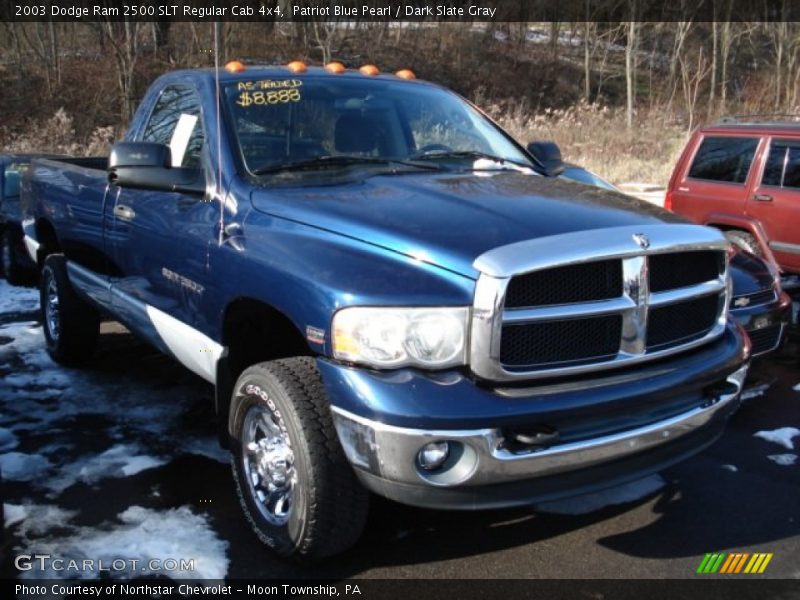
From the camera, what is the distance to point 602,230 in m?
2.91

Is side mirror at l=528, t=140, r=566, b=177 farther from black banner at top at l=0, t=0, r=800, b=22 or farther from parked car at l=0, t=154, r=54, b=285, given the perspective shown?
black banner at top at l=0, t=0, r=800, b=22

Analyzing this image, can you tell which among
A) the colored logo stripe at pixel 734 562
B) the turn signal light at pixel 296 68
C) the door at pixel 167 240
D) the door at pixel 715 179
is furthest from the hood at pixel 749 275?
the door at pixel 167 240

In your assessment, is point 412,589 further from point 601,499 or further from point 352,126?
point 352,126

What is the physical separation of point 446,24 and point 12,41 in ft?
60.1

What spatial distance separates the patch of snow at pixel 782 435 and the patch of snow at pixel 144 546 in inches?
123

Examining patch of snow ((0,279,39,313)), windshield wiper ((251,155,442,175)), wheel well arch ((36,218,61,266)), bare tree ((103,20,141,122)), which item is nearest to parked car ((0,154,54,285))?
Result: patch of snow ((0,279,39,313))

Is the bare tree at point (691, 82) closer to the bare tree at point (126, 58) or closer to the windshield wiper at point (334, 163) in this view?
the bare tree at point (126, 58)

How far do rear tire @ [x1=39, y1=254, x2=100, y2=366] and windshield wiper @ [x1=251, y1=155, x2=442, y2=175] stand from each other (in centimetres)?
242

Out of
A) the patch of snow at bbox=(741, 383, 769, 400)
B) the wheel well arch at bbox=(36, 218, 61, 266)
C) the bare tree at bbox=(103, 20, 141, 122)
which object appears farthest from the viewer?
the bare tree at bbox=(103, 20, 141, 122)

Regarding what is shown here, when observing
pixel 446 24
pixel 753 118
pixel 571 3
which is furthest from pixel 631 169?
pixel 571 3

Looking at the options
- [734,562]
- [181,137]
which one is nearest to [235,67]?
[181,137]

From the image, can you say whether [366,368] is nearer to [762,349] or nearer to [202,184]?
[202,184]

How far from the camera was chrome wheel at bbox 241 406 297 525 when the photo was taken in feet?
10.2

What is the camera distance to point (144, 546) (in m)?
3.29
